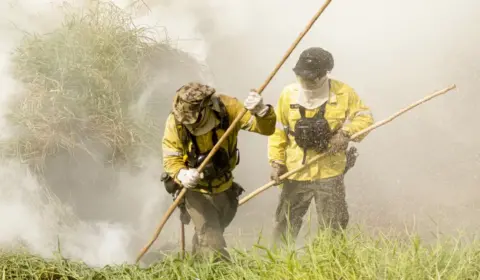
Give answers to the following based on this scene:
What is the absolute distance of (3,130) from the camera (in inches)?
Answer: 272

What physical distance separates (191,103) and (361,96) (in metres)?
6.90

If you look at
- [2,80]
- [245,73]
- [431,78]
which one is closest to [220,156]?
[2,80]

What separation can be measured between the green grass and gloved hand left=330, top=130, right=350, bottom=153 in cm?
114

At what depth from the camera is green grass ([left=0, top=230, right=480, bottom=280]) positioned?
3789 mm

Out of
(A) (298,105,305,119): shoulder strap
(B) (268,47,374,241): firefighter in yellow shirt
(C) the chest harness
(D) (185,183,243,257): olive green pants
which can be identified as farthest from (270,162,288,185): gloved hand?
(C) the chest harness

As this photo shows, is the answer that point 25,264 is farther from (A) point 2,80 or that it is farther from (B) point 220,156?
(A) point 2,80

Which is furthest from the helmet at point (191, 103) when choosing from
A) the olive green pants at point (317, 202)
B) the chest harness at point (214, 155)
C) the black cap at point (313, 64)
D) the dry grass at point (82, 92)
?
the dry grass at point (82, 92)

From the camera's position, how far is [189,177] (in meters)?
4.80

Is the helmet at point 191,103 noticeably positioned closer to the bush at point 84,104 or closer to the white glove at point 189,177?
the white glove at point 189,177

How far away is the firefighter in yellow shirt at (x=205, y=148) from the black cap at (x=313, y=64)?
2.89 ft

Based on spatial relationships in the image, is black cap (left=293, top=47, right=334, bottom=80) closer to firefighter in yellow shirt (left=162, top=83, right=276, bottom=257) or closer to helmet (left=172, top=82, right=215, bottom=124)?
firefighter in yellow shirt (left=162, top=83, right=276, bottom=257)

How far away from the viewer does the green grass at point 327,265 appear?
12.4 ft

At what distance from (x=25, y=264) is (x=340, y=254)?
2.36 m

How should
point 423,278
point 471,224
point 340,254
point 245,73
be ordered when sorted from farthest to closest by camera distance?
point 245,73
point 471,224
point 340,254
point 423,278
